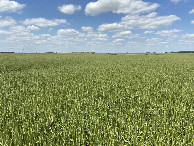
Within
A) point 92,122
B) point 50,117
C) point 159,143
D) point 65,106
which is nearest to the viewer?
point 159,143

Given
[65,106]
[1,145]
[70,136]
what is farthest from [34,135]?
[65,106]

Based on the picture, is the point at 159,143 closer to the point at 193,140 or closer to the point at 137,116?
the point at 193,140

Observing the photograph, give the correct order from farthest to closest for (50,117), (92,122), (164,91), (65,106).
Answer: (164,91) → (65,106) → (50,117) → (92,122)

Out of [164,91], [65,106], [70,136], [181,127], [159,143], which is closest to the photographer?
[159,143]

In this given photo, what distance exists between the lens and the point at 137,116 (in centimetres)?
587

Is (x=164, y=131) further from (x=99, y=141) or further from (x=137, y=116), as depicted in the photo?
(x=99, y=141)

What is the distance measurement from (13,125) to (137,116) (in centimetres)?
477

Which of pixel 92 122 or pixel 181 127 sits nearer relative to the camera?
pixel 181 127

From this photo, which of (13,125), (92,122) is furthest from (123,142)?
(13,125)

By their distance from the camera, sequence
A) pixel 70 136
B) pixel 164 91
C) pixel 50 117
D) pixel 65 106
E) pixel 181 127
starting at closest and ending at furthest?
pixel 70 136 → pixel 181 127 → pixel 50 117 → pixel 65 106 → pixel 164 91

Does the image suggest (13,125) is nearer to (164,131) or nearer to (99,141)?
(99,141)

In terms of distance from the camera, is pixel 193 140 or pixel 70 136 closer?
pixel 193 140

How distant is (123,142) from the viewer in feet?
13.0

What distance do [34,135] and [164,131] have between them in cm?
416
